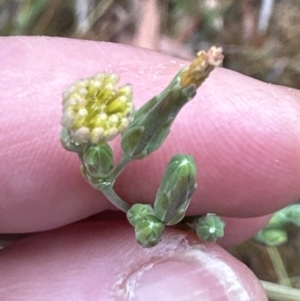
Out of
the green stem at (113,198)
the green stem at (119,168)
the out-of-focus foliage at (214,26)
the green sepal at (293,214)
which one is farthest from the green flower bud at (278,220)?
the green stem at (119,168)

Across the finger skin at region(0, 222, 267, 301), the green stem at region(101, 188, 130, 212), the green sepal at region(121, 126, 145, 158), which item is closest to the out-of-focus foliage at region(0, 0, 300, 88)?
Result: the finger skin at region(0, 222, 267, 301)

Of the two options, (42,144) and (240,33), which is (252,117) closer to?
(42,144)

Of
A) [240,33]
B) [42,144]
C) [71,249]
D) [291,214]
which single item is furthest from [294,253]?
[42,144]

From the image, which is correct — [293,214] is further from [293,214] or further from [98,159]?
[98,159]

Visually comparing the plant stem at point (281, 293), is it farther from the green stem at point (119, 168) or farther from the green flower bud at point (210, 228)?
the green stem at point (119, 168)

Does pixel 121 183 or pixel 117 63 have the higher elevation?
pixel 117 63

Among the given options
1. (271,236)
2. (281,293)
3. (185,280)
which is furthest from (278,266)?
(185,280)
